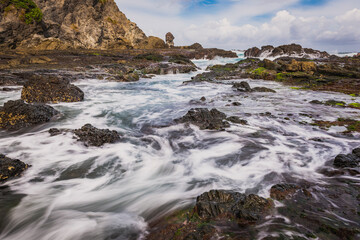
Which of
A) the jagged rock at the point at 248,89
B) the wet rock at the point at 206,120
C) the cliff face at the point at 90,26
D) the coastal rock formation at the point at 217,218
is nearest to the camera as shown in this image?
the coastal rock formation at the point at 217,218

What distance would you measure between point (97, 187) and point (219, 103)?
719 centimetres

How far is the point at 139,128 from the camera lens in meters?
6.54

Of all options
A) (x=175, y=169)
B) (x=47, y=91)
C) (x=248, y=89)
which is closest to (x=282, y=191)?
(x=175, y=169)

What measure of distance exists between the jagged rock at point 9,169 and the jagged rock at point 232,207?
3.30 m

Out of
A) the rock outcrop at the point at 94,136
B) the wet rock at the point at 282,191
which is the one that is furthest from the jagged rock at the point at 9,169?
the wet rock at the point at 282,191

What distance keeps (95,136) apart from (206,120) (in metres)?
3.30

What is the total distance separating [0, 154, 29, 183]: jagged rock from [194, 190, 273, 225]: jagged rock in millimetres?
3302

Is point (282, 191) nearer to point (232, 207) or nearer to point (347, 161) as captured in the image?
point (232, 207)

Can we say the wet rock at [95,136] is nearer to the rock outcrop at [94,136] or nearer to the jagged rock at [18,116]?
the rock outcrop at [94,136]

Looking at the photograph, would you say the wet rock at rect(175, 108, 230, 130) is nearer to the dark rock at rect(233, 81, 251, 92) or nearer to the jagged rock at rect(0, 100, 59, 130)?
the jagged rock at rect(0, 100, 59, 130)

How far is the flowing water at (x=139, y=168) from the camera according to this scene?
2.86 m

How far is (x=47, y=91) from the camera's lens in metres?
8.73

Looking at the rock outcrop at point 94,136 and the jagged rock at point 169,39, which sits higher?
the jagged rock at point 169,39

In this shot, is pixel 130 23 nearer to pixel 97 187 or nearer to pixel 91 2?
pixel 91 2
